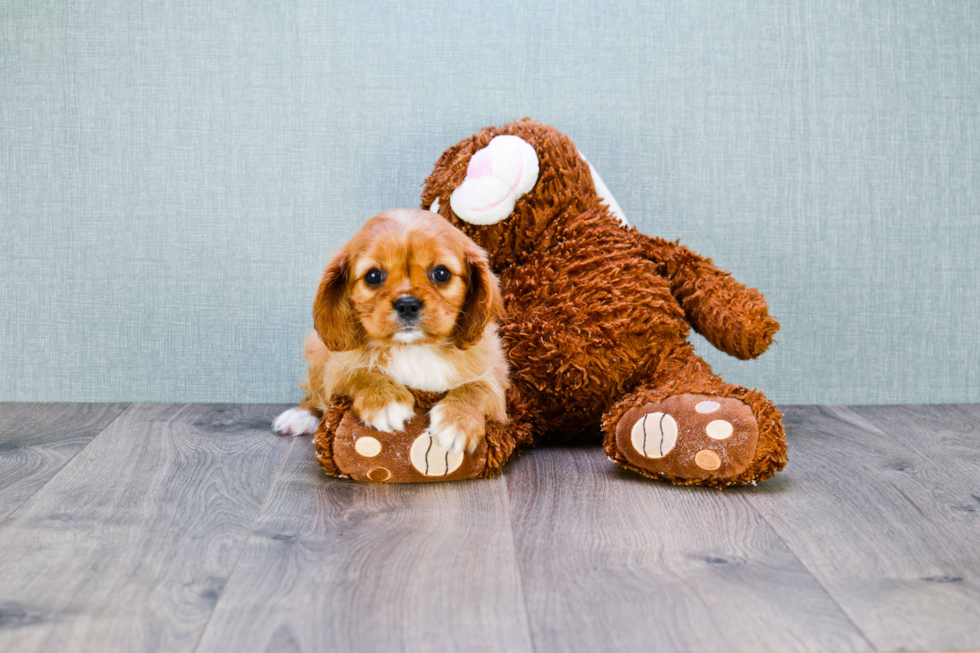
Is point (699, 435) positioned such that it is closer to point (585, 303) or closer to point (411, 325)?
point (585, 303)

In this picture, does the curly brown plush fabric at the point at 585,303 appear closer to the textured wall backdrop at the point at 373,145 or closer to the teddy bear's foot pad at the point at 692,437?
the teddy bear's foot pad at the point at 692,437

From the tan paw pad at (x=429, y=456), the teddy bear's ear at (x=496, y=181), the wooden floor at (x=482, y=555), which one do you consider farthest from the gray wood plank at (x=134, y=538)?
the teddy bear's ear at (x=496, y=181)

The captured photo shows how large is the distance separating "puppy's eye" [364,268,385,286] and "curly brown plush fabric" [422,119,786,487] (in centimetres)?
40

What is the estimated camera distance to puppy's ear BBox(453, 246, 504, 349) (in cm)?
150

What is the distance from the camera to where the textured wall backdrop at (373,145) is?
7.10ft

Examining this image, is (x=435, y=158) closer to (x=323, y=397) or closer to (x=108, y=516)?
(x=323, y=397)

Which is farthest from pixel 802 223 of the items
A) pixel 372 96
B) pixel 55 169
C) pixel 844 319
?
pixel 55 169

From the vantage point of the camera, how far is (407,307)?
55.6 inches

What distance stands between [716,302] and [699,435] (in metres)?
0.40

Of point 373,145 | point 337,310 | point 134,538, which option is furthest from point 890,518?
point 373,145

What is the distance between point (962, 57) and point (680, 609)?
1909mm

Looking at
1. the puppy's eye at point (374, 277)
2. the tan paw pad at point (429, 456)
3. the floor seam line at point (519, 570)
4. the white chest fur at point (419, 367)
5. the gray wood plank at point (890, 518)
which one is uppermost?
the puppy's eye at point (374, 277)

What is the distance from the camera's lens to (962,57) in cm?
224

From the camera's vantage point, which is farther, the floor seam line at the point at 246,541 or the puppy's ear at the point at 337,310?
the puppy's ear at the point at 337,310
